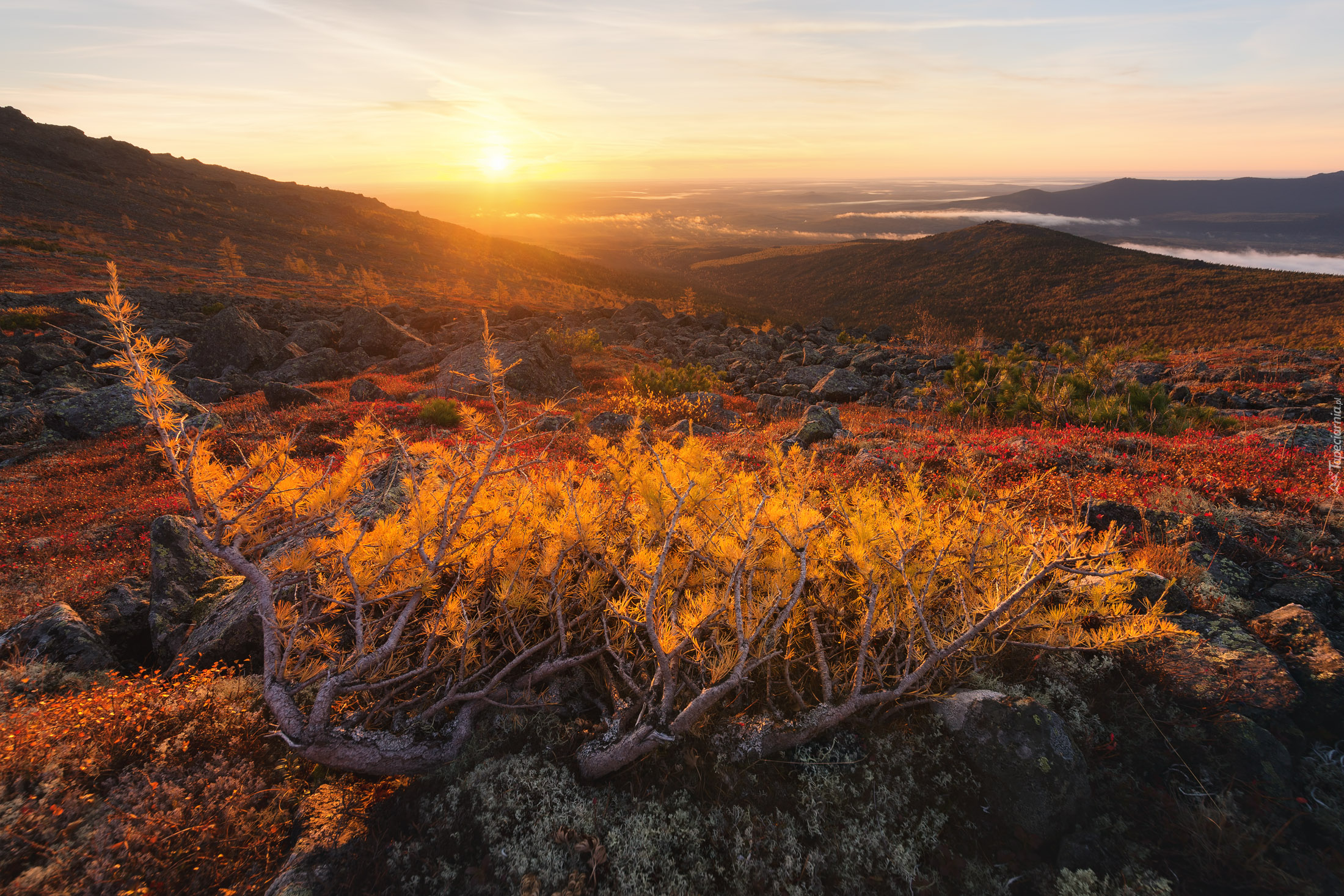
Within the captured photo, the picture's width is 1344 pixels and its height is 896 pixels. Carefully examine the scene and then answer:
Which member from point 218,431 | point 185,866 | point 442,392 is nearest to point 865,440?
point 185,866

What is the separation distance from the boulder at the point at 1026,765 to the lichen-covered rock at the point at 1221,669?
121cm

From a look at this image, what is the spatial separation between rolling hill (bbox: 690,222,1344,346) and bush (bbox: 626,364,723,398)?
49.0 m

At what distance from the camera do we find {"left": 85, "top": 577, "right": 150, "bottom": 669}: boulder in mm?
4977

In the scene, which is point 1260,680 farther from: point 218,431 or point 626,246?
point 626,246

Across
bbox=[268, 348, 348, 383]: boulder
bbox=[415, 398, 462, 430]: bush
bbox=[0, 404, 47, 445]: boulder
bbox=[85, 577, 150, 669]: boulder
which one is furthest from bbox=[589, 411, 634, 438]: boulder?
bbox=[0, 404, 47, 445]: boulder

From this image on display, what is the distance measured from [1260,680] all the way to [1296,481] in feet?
19.1

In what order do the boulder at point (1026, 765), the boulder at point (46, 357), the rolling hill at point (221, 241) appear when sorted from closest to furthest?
the boulder at point (1026, 765) → the boulder at point (46, 357) → the rolling hill at point (221, 241)

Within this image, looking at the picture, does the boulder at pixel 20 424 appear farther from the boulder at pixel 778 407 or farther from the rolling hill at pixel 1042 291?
the rolling hill at pixel 1042 291

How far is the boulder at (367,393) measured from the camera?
16281 millimetres

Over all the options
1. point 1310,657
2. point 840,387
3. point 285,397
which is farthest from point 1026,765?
point 285,397

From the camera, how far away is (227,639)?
175 inches

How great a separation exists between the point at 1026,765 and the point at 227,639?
641 cm

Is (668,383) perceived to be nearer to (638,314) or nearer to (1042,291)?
(638,314)

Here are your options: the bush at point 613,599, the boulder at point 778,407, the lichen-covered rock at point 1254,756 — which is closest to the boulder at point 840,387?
the boulder at point 778,407
